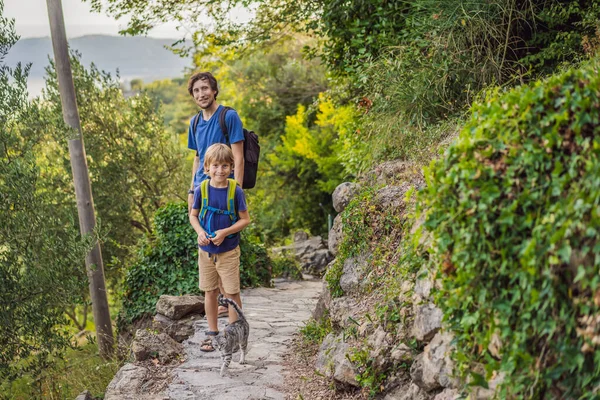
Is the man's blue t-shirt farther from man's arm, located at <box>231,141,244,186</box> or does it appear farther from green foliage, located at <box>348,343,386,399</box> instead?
green foliage, located at <box>348,343,386,399</box>

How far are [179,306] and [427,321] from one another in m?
3.85

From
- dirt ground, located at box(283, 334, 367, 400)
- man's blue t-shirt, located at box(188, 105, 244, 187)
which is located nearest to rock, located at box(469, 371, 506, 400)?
dirt ground, located at box(283, 334, 367, 400)

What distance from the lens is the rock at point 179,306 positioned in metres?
6.78

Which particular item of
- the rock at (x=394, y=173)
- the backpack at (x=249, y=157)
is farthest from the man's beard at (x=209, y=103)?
the rock at (x=394, y=173)

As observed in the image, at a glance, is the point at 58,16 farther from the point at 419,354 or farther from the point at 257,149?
the point at 419,354

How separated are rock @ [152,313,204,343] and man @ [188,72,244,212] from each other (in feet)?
5.75

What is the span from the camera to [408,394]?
3.84 metres

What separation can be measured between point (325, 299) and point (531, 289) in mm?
3466

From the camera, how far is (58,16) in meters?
9.50

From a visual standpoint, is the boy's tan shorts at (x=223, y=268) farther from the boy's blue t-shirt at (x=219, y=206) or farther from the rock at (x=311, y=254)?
the rock at (x=311, y=254)

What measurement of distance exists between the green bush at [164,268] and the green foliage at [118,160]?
5.70 metres

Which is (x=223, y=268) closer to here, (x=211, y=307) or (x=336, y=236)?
(x=211, y=307)

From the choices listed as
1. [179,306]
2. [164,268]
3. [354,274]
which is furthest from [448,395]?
[164,268]

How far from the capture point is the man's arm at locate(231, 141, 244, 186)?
17.5 feet
